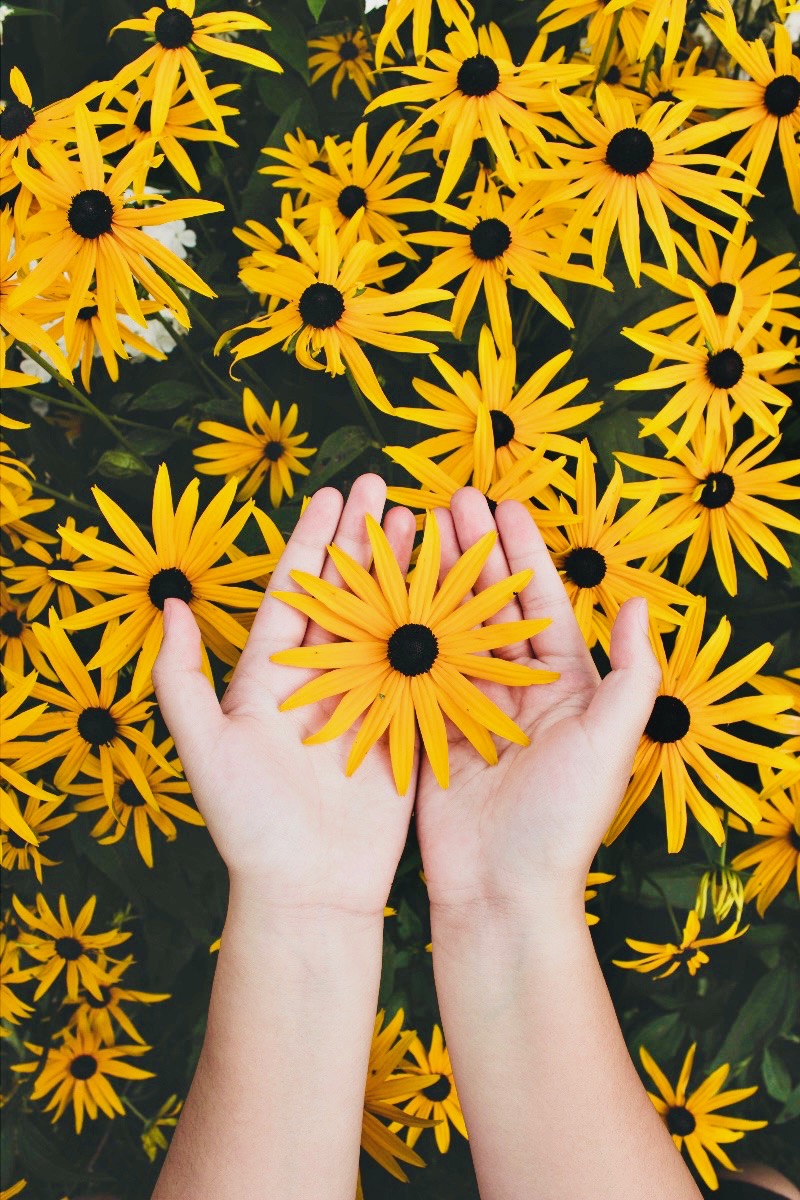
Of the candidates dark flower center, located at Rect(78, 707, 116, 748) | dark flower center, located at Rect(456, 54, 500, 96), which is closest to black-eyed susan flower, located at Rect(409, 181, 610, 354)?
dark flower center, located at Rect(456, 54, 500, 96)

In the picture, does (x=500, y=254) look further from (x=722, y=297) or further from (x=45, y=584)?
(x=45, y=584)

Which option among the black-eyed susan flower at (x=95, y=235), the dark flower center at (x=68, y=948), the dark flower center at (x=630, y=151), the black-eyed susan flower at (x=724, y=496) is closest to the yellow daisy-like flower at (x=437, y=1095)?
the dark flower center at (x=68, y=948)

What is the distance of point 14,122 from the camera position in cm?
104

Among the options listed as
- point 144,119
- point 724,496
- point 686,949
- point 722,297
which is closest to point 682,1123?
point 686,949

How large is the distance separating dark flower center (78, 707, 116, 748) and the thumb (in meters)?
0.60

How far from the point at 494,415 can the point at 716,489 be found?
0.28m

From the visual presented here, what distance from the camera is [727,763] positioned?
122cm

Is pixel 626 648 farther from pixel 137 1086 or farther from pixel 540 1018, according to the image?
pixel 137 1086

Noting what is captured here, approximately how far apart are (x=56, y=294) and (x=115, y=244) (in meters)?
0.12

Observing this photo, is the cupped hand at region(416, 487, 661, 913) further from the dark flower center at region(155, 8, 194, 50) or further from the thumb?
the dark flower center at region(155, 8, 194, 50)

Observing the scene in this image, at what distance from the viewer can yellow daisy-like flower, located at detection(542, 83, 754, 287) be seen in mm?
964

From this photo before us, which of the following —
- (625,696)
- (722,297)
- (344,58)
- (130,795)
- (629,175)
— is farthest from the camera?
(344,58)

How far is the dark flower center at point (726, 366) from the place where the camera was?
1.04m

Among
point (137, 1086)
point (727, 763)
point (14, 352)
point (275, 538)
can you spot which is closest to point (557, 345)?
point (275, 538)
